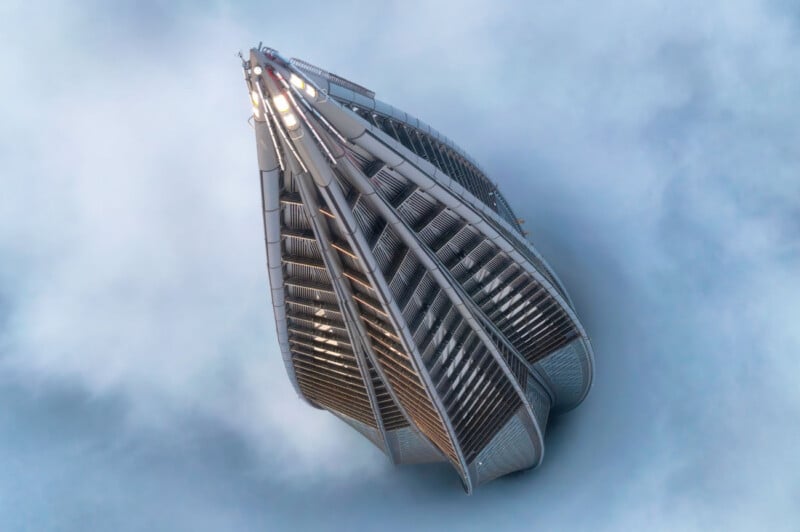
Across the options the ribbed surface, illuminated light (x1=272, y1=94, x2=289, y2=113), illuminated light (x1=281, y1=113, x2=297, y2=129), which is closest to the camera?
illuminated light (x1=272, y1=94, x2=289, y2=113)

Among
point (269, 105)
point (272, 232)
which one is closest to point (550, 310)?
point (272, 232)

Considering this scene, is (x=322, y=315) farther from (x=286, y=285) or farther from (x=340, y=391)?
(x=340, y=391)

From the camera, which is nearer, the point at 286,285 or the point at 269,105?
the point at 269,105

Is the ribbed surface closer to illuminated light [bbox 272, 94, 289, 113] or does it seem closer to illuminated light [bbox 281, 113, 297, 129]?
illuminated light [bbox 281, 113, 297, 129]

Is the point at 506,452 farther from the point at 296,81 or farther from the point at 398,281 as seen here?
the point at 296,81

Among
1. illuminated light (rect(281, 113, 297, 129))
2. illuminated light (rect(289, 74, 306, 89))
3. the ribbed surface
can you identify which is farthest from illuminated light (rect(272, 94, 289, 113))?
the ribbed surface

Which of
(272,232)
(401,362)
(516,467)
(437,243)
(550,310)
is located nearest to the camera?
(272,232)

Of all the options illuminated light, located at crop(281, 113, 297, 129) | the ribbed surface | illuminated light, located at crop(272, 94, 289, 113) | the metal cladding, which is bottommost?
the ribbed surface
